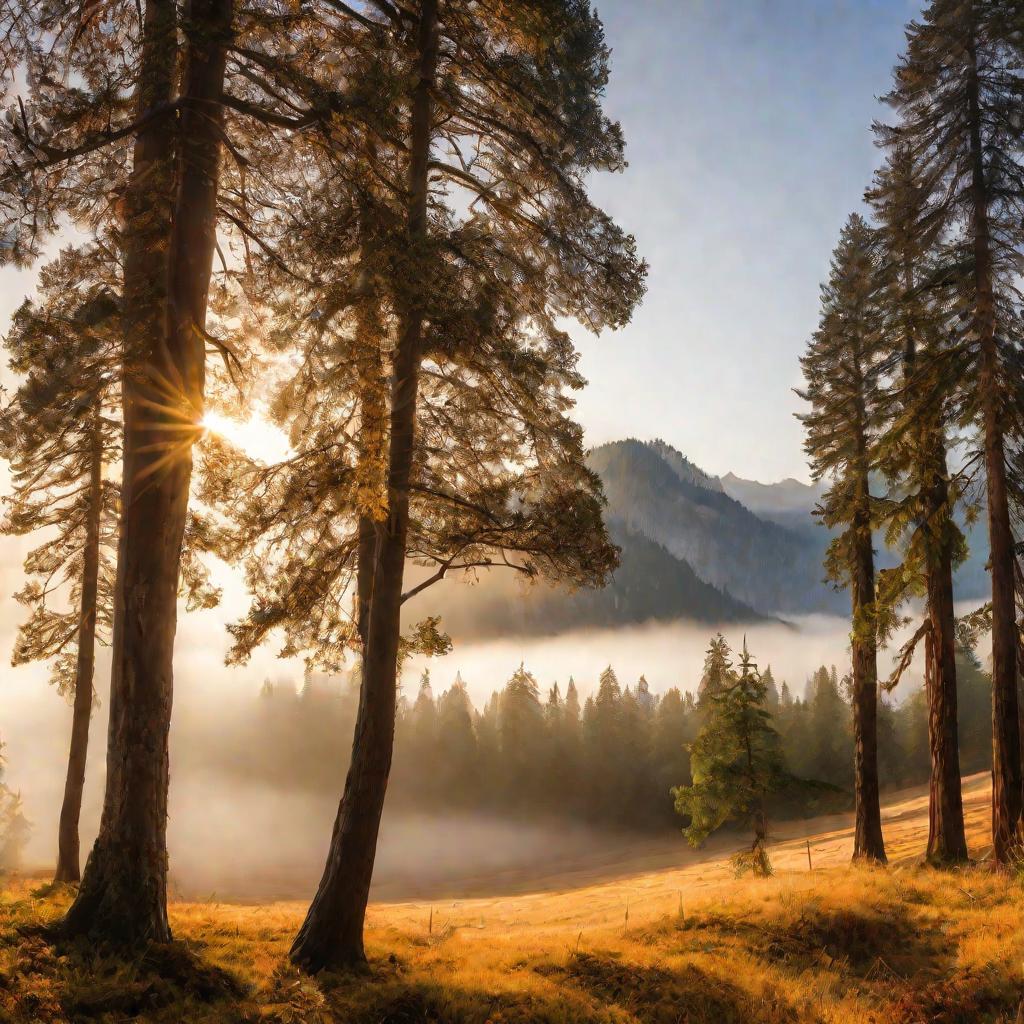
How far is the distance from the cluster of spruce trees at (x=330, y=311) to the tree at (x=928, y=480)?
7326 millimetres

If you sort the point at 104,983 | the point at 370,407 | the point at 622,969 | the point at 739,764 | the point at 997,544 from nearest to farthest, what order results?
1. the point at 104,983
2. the point at 622,969
3. the point at 370,407
4. the point at 997,544
5. the point at 739,764

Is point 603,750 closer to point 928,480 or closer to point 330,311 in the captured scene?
point 928,480

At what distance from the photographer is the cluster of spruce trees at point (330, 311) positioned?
7.07 metres

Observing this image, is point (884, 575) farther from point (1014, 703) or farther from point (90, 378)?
point (90, 378)

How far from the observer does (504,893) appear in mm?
43875

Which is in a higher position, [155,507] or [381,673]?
[155,507]

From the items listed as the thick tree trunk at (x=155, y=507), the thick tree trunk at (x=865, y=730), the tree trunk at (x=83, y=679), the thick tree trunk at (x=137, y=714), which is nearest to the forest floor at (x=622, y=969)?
the thick tree trunk at (x=137, y=714)

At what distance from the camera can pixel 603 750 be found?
7769 cm

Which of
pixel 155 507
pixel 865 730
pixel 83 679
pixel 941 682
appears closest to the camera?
pixel 155 507

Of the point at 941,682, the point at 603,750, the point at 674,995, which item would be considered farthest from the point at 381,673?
the point at 603,750

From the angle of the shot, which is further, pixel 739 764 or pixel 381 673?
pixel 739 764

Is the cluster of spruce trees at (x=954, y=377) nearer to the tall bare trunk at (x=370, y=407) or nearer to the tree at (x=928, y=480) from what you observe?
the tree at (x=928, y=480)

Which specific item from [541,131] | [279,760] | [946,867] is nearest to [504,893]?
[946,867]

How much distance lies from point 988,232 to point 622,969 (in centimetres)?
1346
